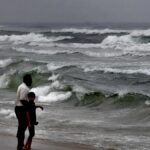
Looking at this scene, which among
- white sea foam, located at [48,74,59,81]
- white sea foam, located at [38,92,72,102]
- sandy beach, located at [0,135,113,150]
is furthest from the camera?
white sea foam, located at [48,74,59,81]

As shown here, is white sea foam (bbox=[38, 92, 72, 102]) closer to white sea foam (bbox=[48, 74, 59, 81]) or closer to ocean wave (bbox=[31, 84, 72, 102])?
ocean wave (bbox=[31, 84, 72, 102])

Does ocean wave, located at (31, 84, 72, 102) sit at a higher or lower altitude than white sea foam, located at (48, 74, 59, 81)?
lower

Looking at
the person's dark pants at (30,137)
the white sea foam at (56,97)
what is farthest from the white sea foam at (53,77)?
the person's dark pants at (30,137)

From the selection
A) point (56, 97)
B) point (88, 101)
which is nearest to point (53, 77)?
point (56, 97)

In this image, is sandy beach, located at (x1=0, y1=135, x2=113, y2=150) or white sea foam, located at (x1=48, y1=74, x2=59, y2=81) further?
white sea foam, located at (x1=48, y1=74, x2=59, y2=81)

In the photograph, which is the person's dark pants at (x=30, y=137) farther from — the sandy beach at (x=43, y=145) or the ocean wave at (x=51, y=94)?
the ocean wave at (x=51, y=94)

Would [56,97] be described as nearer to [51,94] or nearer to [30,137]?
[51,94]

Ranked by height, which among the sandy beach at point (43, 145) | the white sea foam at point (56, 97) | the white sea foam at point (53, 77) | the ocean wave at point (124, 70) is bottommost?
the sandy beach at point (43, 145)

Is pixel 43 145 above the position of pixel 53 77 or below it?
below

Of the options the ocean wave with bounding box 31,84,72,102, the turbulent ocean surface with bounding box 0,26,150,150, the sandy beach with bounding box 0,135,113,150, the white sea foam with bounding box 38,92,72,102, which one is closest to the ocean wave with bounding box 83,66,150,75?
the turbulent ocean surface with bounding box 0,26,150,150

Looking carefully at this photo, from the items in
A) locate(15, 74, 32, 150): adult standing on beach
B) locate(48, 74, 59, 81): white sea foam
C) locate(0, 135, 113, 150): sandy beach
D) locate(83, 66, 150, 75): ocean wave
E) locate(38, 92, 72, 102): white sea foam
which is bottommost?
locate(0, 135, 113, 150): sandy beach

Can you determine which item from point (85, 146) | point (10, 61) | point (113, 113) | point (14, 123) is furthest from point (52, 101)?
point (10, 61)

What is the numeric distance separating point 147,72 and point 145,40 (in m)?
23.9

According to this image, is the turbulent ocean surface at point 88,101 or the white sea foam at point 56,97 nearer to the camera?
the turbulent ocean surface at point 88,101
